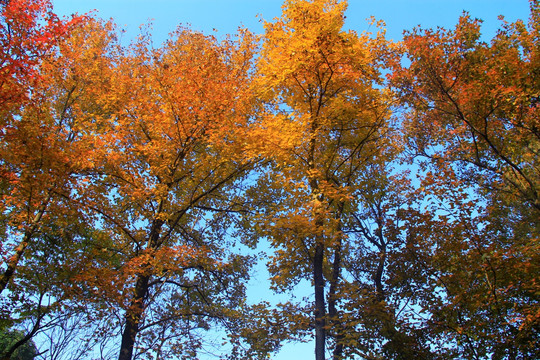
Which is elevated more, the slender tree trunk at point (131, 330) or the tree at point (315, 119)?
the tree at point (315, 119)

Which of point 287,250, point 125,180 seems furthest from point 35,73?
point 287,250

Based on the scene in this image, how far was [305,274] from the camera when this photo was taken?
1105cm

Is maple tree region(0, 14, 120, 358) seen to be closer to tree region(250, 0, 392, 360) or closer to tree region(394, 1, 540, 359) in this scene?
tree region(250, 0, 392, 360)

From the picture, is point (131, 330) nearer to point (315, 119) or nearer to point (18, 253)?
point (18, 253)

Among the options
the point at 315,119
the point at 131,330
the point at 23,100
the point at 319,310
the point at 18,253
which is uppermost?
the point at 315,119

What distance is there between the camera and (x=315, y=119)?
906cm

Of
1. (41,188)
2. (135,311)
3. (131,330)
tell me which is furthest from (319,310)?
(41,188)

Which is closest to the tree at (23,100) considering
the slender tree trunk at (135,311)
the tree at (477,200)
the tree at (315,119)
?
the slender tree trunk at (135,311)

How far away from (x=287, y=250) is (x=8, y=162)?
608 cm

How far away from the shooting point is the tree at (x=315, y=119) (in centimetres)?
814

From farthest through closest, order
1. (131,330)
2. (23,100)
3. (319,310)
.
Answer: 1. (131,330)
2. (319,310)
3. (23,100)

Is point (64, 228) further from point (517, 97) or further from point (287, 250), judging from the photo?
point (517, 97)

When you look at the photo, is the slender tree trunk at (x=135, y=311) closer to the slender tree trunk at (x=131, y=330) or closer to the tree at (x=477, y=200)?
the slender tree trunk at (x=131, y=330)

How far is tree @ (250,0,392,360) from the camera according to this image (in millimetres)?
8141
